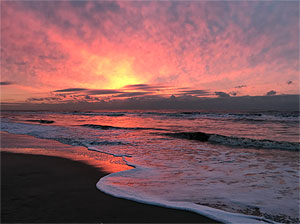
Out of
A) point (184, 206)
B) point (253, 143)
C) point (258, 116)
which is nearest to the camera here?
point (184, 206)

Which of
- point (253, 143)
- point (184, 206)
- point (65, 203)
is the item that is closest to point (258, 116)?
point (253, 143)

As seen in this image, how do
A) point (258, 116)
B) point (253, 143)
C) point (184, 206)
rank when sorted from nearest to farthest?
point (184, 206) → point (253, 143) → point (258, 116)

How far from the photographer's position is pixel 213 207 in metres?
3.65

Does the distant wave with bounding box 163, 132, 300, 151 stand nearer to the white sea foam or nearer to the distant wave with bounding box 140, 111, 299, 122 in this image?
the white sea foam

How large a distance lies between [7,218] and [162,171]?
12.7ft

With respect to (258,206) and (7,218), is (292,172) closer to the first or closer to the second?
(258,206)

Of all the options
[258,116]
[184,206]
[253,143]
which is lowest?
[258,116]

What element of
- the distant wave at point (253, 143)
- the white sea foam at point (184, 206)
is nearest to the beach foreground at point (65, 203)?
the white sea foam at point (184, 206)

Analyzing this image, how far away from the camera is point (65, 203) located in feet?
11.9

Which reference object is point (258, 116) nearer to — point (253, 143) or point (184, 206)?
point (253, 143)

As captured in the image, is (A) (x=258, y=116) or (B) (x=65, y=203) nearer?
(B) (x=65, y=203)

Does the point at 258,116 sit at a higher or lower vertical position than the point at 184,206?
lower

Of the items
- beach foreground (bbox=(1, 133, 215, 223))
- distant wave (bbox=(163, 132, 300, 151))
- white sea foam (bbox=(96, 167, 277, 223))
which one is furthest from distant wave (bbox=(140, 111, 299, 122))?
beach foreground (bbox=(1, 133, 215, 223))

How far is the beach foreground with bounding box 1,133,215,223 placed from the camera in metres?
3.17
